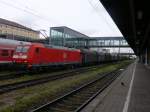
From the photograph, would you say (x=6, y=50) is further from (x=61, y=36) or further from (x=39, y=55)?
(x=61, y=36)

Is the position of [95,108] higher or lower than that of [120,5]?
lower

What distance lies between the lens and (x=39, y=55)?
25.2 m

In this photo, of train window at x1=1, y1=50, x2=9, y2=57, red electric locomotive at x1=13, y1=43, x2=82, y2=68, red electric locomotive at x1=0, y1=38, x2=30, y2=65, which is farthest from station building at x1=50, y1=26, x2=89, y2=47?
train window at x1=1, y1=50, x2=9, y2=57

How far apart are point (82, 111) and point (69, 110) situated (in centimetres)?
50

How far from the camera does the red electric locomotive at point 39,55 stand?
78.2 feet

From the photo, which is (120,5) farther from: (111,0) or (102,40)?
(102,40)

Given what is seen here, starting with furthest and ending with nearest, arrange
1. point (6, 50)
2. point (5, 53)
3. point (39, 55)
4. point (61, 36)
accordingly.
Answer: point (61, 36) < point (6, 50) < point (5, 53) < point (39, 55)

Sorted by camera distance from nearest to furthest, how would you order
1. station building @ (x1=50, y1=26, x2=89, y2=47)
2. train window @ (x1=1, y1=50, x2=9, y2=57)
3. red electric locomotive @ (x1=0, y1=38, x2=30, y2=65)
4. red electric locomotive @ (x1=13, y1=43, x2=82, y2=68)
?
red electric locomotive @ (x1=13, y1=43, x2=82, y2=68), red electric locomotive @ (x1=0, y1=38, x2=30, y2=65), train window @ (x1=1, y1=50, x2=9, y2=57), station building @ (x1=50, y1=26, x2=89, y2=47)

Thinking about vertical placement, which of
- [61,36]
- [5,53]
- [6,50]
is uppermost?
[61,36]

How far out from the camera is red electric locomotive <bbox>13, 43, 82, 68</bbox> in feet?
78.2

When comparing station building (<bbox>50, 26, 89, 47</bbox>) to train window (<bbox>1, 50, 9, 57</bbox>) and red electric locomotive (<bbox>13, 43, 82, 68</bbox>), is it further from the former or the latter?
train window (<bbox>1, 50, 9, 57</bbox>)

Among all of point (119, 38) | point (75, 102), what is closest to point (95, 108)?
point (75, 102)

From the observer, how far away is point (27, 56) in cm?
2370

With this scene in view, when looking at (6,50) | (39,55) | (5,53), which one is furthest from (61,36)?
(39,55)
